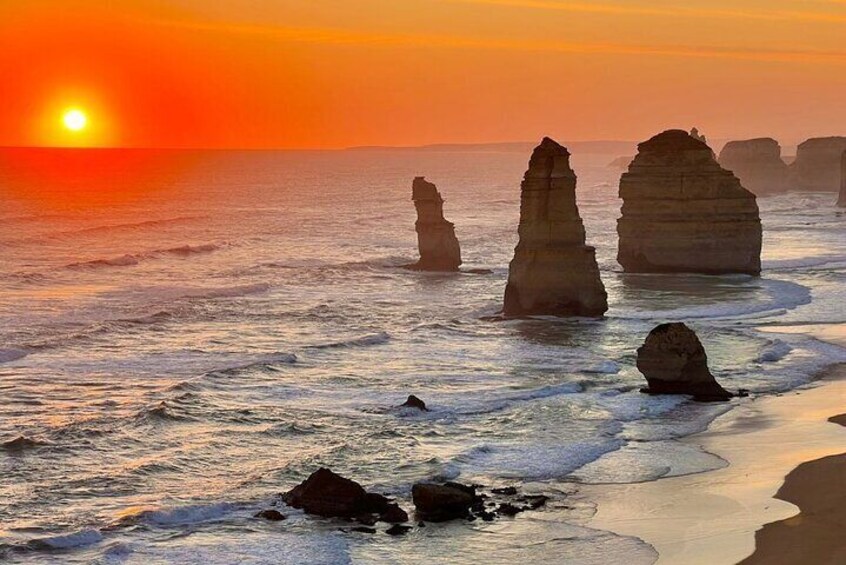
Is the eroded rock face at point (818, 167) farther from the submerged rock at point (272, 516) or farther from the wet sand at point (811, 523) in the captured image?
the submerged rock at point (272, 516)

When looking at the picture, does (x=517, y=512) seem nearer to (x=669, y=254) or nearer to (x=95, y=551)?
(x=95, y=551)

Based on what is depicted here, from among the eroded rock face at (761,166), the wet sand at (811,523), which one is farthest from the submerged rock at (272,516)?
the eroded rock face at (761,166)

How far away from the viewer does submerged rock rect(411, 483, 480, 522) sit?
893 inches

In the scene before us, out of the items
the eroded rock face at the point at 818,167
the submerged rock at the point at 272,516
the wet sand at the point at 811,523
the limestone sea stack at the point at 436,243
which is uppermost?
the eroded rock face at the point at 818,167

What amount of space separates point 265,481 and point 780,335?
25076 mm

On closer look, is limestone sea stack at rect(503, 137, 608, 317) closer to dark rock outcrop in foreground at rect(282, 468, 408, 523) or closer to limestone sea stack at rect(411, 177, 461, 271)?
limestone sea stack at rect(411, 177, 461, 271)

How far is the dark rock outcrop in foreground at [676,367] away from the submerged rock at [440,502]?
1124 centimetres

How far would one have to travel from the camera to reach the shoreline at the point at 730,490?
21172 millimetres

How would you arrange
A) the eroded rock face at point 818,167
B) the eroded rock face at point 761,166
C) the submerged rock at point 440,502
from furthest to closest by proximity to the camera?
1. the eroded rock face at point 761,166
2. the eroded rock face at point 818,167
3. the submerged rock at point 440,502

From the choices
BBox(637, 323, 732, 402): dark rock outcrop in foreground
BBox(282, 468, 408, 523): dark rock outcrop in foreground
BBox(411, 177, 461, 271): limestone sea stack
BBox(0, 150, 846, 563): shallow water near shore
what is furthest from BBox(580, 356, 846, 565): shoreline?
BBox(411, 177, 461, 271): limestone sea stack

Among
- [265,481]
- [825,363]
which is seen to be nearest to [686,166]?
[825,363]

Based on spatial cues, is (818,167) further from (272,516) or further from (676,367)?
(272,516)

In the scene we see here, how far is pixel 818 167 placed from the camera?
180m

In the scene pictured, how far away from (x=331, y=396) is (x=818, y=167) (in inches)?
6173
